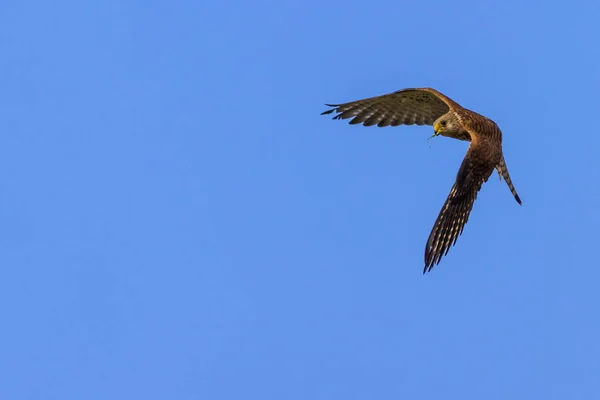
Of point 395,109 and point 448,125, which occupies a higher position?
point 395,109

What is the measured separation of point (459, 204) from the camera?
67.2 ft

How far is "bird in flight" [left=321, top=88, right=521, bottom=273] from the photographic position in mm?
20047

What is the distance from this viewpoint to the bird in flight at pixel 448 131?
65.8 ft

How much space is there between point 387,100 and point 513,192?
3300 mm

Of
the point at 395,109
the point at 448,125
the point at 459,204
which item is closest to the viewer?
the point at 459,204

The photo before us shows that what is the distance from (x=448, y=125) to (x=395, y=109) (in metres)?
2.66

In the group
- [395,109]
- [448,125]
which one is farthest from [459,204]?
[395,109]

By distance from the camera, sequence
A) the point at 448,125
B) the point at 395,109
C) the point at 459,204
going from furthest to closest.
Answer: the point at 395,109 < the point at 448,125 < the point at 459,204

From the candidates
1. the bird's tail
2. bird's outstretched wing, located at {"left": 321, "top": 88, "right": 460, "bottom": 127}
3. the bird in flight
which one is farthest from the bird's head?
bird's outstretched wing, located at {"left": 321, "top": 88, "right": 460, "bottom": 127}

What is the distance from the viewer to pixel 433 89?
23828 millimetres

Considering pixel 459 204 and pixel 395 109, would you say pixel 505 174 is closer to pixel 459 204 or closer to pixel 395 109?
pixel 459 204

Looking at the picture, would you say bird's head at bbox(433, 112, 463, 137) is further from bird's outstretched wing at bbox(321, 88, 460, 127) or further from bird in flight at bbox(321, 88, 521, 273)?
bird's outstretched wing at bbox(321, 88, 460, 127)

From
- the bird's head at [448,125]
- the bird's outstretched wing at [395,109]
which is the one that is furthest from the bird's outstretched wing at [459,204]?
the bird's outstretched wing at [395,109]

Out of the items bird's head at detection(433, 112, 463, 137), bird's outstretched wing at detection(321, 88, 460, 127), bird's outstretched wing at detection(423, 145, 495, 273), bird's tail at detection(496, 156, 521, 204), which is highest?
bird's outstretched wing at detection(321, 88, 460, 127)
